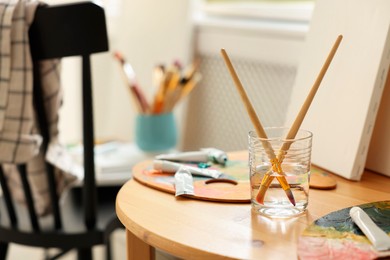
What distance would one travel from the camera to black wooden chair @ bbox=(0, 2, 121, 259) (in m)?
1.14

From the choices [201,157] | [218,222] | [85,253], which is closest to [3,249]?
[85,253]

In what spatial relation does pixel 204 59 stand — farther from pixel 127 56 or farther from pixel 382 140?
pixel 382 140

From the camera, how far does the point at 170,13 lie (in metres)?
2.03

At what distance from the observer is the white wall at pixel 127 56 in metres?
2.03

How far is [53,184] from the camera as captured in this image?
1275mm

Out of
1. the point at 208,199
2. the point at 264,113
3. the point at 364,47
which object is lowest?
the point at 264,113

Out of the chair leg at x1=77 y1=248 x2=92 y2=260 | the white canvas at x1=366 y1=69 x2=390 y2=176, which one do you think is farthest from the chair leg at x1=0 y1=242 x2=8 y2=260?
the white canvas at x1=366 y1=69 x2=390 y2=176

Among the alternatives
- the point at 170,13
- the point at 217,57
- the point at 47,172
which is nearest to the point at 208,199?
the point at 47,172

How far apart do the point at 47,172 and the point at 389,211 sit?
70 centimetres

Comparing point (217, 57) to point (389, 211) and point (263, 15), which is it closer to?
point (263, 15)

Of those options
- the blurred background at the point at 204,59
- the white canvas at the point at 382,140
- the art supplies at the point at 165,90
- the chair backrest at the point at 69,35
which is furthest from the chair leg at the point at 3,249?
the white canvas at the point at 382,140

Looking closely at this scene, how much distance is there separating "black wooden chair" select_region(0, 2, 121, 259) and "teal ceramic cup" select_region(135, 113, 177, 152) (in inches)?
10.9

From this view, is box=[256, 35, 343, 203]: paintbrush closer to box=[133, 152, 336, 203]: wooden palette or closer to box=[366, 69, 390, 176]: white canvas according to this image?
box=[133, 152, 336, 203]: wooden palette

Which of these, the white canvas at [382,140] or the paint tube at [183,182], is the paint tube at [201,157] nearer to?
the paint tube at [183,182]
